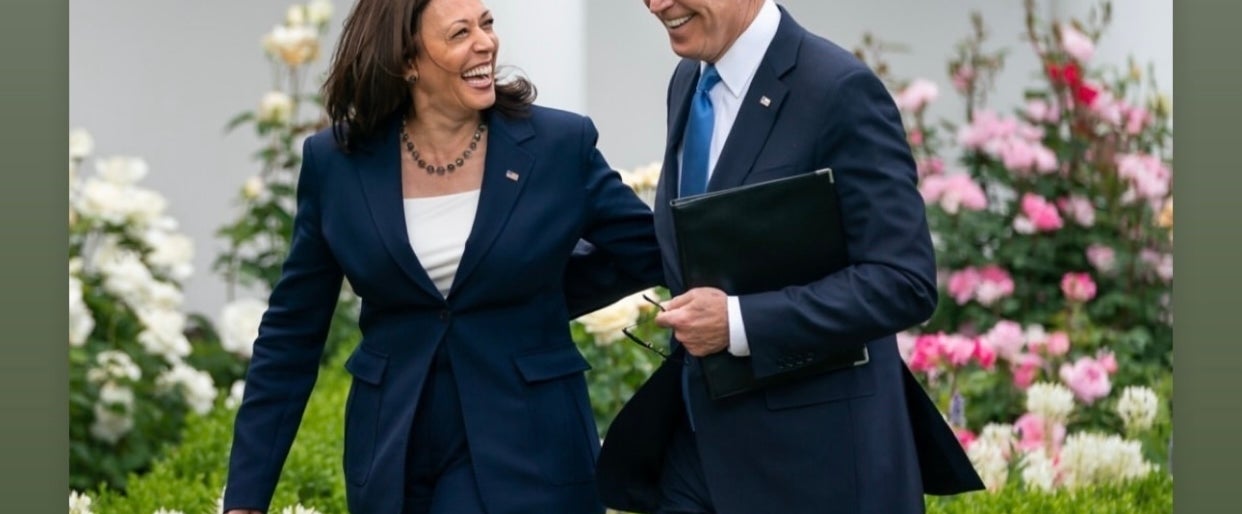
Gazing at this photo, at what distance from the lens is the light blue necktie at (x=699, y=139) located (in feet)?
11.2

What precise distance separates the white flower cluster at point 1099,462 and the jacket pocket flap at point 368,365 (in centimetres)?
209

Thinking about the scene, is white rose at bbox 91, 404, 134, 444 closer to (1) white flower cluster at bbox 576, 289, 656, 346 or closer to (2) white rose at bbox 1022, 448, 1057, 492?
(1) white flower cluster at bbox 576, 289, 656, 346

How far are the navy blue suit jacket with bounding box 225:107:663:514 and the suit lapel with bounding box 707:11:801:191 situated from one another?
0.40 meters

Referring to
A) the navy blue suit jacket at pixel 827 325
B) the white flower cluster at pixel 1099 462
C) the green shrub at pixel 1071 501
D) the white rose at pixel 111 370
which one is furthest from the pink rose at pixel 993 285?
the navy blue suit jacket at pixel 827 325

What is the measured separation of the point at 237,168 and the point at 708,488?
5.35 metres

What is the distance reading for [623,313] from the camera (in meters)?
5.38

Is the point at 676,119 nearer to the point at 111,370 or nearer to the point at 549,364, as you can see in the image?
the point at 549,364

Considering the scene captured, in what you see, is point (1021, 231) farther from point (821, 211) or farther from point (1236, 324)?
point (821, 211)

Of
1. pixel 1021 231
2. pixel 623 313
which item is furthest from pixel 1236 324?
pixel 1021 231

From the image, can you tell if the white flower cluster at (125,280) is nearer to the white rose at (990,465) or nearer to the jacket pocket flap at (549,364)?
the white rose at (990,465)

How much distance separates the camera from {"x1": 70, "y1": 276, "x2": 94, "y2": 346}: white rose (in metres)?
5.94

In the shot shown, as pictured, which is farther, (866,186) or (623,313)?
(623,313)

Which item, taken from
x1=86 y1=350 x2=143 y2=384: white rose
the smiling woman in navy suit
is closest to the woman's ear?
the smiling woman in navy suit

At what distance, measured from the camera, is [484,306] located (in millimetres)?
3594
